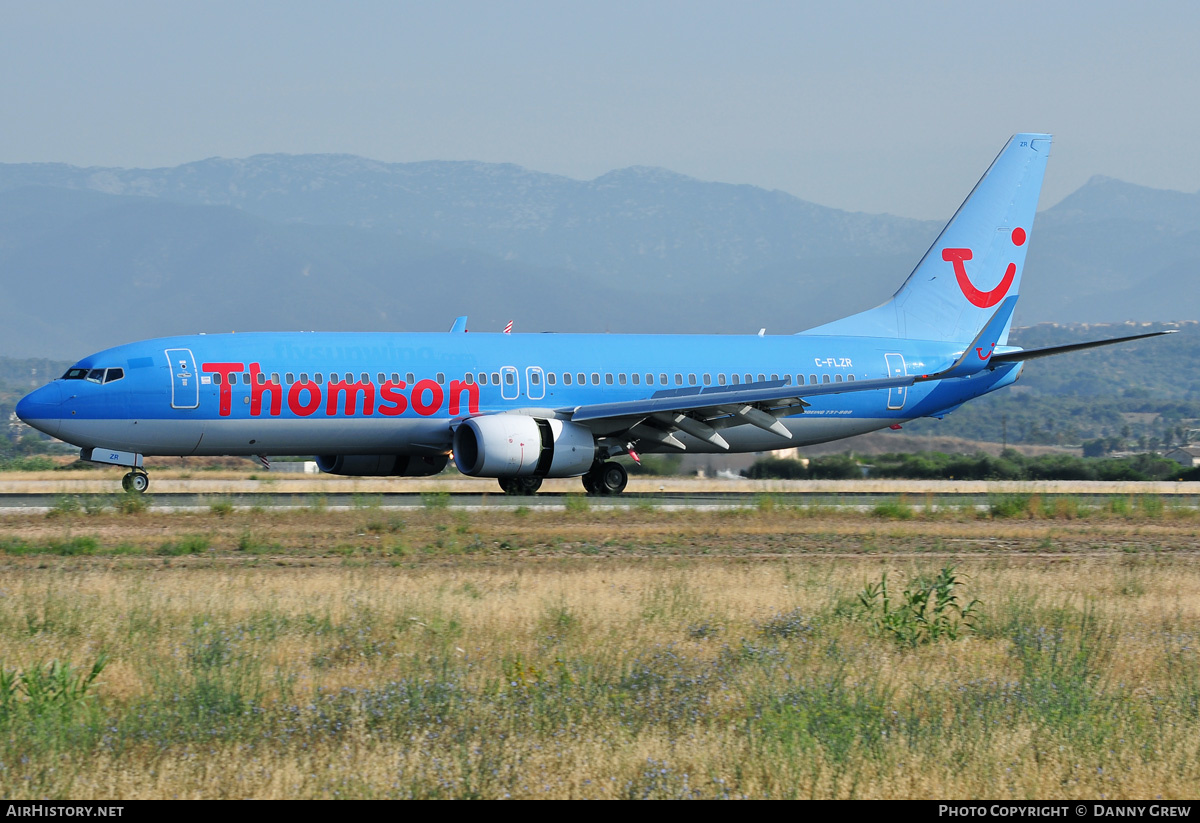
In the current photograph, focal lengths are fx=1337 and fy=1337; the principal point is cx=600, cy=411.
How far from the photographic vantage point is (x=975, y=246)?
38344 millimetres

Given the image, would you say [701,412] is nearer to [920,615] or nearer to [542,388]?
[542,388]

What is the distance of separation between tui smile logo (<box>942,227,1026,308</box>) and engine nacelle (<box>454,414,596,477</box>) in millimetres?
13663

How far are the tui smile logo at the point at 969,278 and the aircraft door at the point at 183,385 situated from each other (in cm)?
2116

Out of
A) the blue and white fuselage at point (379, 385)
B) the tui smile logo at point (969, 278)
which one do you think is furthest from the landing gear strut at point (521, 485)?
the tui smile logo at point (969, 278)

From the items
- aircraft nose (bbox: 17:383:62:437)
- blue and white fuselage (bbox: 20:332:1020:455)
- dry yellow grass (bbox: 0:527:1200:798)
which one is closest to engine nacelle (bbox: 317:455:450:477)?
blue and white fuselage (bbox: 20:332:1020:455)

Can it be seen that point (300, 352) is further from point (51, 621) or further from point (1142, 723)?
point (1142, 723)

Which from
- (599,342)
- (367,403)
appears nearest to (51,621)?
(367,403)

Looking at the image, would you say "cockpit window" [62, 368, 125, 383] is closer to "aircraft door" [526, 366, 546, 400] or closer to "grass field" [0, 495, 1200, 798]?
"aircraft door" [526, 366, 546, 400]

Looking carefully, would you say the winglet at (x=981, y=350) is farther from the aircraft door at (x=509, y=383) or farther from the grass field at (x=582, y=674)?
the grass field at (x=582, y=674)

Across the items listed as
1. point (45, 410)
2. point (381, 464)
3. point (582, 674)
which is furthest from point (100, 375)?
point (582, 674)

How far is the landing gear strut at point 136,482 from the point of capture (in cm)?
2895

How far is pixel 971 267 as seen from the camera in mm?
38406

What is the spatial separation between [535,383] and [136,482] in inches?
362
